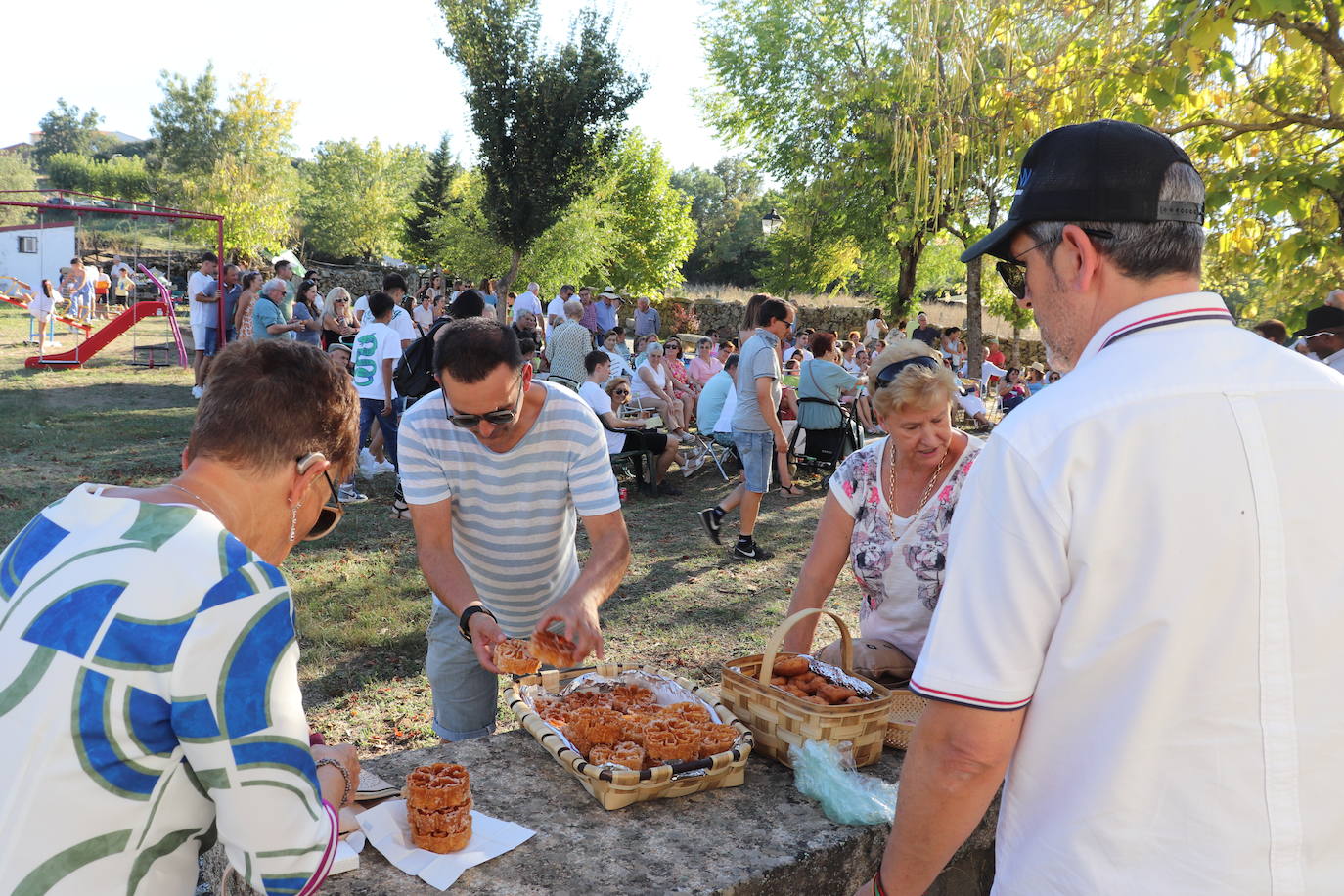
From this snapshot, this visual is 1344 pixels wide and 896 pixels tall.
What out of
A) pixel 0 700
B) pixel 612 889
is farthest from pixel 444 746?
pixel 0 700

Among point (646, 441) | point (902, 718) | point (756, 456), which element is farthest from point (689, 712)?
point (646, 441)

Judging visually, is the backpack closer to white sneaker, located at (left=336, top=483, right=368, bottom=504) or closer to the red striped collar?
white sneaker, located at (left=336, top=483, right=368, bottom=504)

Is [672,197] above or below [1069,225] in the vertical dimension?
above

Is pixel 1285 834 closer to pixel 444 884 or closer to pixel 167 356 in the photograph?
pixel 444 884

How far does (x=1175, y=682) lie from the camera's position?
4.02ft

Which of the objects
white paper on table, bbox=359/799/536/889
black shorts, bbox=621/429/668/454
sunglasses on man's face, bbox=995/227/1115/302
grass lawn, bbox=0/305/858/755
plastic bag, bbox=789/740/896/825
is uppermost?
sunglasses on man's face, bbox=995/227/1115/302

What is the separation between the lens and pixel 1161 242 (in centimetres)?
134

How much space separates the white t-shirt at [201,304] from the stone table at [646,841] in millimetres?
13339

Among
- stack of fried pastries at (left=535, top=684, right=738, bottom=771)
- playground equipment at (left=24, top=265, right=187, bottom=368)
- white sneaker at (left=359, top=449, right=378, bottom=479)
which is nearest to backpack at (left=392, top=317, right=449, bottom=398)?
white sneaker at (left=359, top=449, right=378, bottom=479)

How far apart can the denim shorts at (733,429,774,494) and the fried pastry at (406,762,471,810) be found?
603 centimetres

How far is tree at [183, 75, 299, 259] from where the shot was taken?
34.2 m

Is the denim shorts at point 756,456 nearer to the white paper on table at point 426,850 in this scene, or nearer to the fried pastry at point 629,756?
the fried pastry at point 629,756

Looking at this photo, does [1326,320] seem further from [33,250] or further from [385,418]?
[33,250]

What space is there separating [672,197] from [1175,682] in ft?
145
